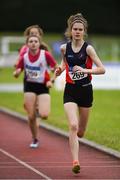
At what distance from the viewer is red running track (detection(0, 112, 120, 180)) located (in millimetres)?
11233

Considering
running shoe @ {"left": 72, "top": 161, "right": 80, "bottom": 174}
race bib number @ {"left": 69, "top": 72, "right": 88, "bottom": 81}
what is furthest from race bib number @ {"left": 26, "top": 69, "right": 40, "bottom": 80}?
running shoe @ {"left": 72, "top": 161, "right": 80, "bottom": 174}

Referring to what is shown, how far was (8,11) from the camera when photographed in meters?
43.5

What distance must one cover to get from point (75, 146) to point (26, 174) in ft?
2.56

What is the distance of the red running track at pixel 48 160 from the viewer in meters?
11.2

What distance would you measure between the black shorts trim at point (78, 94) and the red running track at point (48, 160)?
0.99m

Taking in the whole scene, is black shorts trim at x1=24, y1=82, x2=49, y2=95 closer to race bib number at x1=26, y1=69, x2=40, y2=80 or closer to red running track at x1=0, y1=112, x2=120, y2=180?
race bib number at x1=26, y1=69, x2=40, y2=80

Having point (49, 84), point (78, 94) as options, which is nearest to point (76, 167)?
point (78, 94)

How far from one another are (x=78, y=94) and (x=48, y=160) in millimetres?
1665

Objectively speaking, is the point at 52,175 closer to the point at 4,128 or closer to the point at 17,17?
the point at 4,128

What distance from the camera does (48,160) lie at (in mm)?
12969

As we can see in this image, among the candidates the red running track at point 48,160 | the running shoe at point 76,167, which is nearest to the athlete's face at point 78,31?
the running shoe at point 76,167

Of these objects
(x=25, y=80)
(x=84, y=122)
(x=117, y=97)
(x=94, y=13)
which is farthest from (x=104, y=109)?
(x=94, y=13)

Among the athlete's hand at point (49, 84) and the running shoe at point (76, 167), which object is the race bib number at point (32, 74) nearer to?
the athlete's hand at point (49, 84)

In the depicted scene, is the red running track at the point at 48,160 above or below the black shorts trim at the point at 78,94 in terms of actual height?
below
